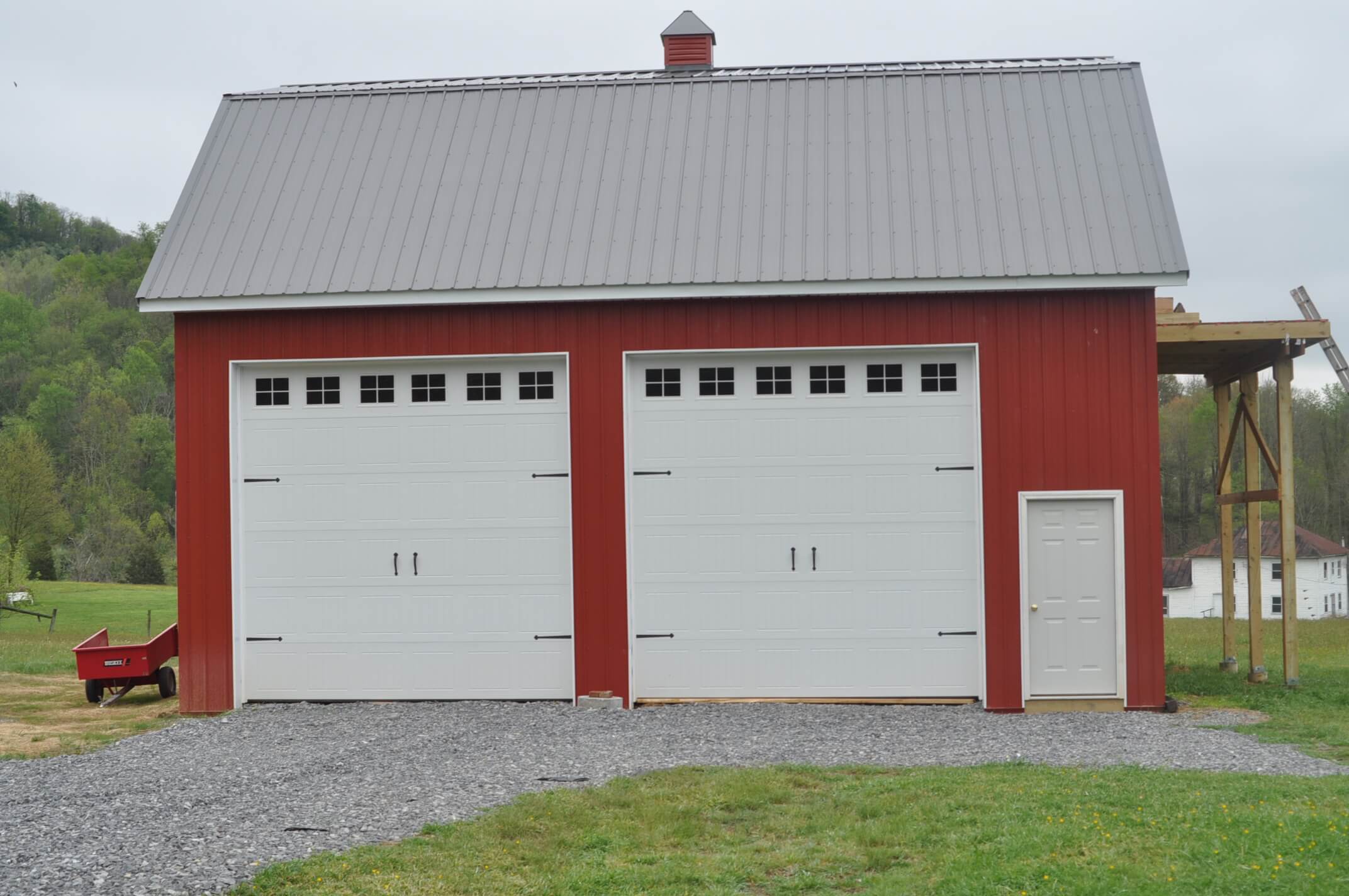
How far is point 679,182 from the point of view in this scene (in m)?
12.2

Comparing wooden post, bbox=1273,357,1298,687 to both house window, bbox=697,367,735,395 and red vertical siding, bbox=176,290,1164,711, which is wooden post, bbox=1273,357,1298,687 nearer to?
red vertical siding, bbox=176,290,1164,711

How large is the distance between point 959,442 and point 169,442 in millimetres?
49059

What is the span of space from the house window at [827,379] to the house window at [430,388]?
11.0ft

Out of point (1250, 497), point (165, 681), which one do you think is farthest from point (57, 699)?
point (1250, 497)

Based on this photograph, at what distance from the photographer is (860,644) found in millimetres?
11234

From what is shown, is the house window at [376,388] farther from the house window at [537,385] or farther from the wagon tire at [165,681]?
the wagon tire at [165,681]

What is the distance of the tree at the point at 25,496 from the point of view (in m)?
34.7

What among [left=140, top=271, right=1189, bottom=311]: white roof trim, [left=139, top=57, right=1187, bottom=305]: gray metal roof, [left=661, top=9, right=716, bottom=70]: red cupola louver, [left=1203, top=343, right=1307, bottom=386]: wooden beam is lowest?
[left=1203, top=343, right=1307, bottom=386]: wooden beam

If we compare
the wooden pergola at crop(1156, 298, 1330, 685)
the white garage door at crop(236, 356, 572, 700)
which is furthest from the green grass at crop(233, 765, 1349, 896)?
the wooden pergola at crop(1156, 298, 1330, 685)

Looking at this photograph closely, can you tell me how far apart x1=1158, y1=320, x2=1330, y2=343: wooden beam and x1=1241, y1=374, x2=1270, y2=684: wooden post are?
1487 mm

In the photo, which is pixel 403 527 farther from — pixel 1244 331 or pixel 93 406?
pixel 93 406

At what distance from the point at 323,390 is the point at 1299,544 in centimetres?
5130

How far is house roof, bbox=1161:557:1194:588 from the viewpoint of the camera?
58.1 metres

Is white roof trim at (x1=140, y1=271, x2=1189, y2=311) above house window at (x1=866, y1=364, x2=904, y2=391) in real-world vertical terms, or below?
above
